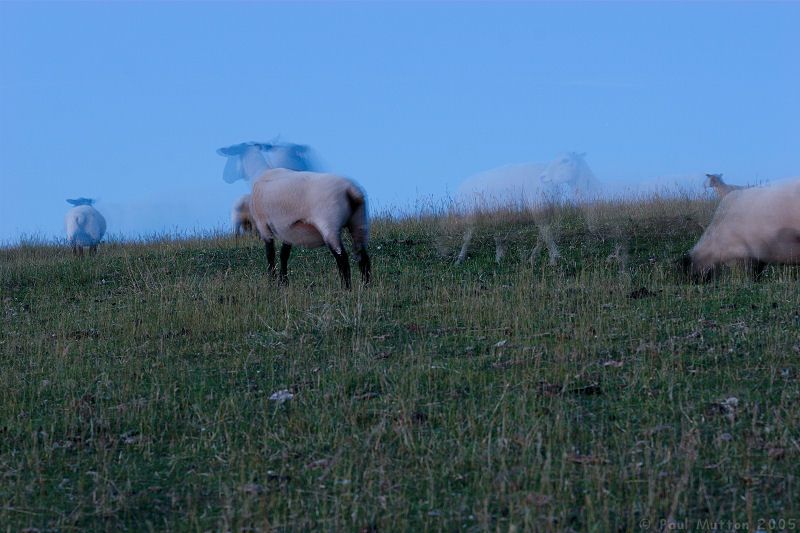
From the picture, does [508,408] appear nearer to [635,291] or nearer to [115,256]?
[635,291]

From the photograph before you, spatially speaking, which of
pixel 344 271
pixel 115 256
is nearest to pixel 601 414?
pixel 344 271

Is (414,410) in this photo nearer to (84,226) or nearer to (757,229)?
(757,229)

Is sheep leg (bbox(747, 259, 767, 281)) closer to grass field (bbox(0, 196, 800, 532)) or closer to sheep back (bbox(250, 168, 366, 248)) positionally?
grass field (bbox(0, 196, 800, 532))

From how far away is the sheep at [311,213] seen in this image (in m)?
12.0

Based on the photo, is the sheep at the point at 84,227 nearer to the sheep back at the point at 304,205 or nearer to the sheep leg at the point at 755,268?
the sheep back at the point at 304,205

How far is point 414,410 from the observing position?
19.5ft

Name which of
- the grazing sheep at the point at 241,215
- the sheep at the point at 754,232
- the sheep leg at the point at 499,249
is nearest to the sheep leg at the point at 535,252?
the sheep leg at the point at 499,249

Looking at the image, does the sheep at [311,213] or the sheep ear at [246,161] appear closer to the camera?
the sheep at [311,213]

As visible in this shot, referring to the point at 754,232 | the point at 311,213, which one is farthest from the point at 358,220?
the point at 754,232

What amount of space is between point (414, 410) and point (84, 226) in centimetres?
1600

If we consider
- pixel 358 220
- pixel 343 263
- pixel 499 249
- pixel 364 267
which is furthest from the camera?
pixel 499 249

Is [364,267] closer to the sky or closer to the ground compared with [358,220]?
closer to the ground

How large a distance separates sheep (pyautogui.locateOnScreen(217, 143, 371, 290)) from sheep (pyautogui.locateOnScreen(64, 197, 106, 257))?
755 centimetres

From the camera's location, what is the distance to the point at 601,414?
18.7 ft
